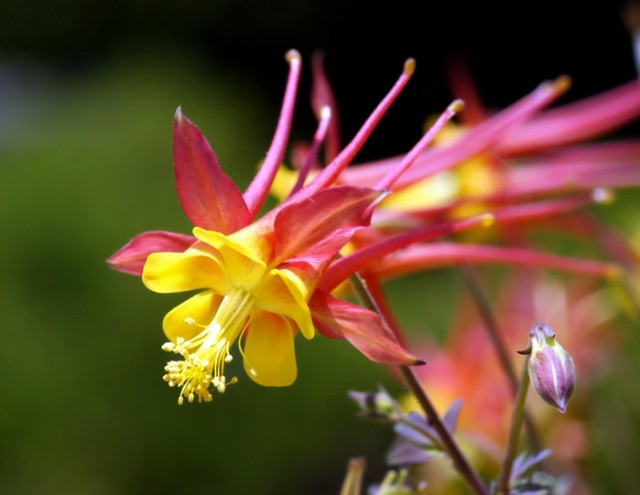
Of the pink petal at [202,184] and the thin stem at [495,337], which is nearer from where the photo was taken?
the pink petal at [202,184]

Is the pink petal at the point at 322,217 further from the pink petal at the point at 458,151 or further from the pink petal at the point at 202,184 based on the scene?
the pink petal at the point at 458,151

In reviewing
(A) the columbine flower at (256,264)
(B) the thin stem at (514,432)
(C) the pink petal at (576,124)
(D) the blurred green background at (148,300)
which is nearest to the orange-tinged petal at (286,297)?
(A) the columbine flower at (256,264)

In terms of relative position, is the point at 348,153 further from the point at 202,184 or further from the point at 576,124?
the point at 576,124

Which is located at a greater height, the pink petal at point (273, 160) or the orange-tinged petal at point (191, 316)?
the pink petal at point (273, 160)

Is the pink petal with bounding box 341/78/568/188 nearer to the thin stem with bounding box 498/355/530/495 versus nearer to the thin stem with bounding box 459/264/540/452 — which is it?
the thin stem with bounding box 459/264/540/452

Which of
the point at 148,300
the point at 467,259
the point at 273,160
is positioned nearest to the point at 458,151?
the point at 467,259

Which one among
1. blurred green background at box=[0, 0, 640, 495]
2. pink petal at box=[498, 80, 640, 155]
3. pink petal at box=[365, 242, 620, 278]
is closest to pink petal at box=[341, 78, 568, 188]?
pink petal at box=[365, 242, 620, 278]

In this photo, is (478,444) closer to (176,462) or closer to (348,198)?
(348,198)
